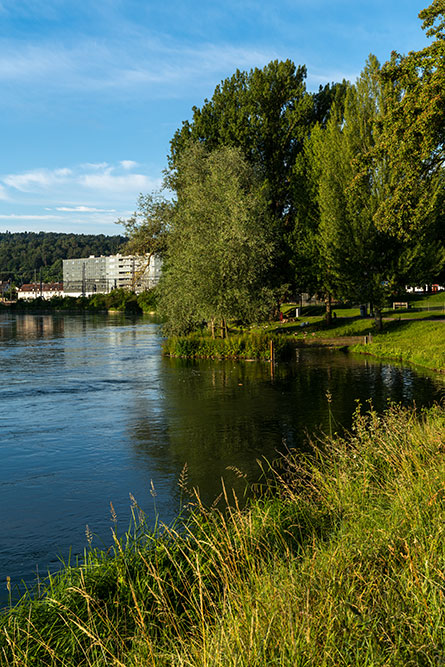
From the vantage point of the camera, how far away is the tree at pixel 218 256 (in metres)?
A: 44.5

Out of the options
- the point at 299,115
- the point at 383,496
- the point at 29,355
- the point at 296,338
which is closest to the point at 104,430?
the point at 383,496

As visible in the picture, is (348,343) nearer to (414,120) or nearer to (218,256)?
(218,256)

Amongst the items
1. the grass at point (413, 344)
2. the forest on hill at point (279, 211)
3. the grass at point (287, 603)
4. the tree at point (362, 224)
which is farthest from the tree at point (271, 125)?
the grass at point (287, 603)

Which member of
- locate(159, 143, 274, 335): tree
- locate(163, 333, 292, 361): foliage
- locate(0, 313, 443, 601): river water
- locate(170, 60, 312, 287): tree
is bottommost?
locate(0, 313, 443, 601): river water

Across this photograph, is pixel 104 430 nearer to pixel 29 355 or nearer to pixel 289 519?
pixel 289 519

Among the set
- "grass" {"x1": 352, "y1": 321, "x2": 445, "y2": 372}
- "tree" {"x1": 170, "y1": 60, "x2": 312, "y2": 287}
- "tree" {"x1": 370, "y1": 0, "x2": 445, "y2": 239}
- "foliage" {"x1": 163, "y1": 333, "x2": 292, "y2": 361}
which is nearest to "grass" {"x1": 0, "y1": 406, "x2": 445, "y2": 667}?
"tree" {"x1": 370, "y1": 0, "x2": 445, "y2": 239}

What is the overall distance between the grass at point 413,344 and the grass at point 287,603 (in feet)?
95.6

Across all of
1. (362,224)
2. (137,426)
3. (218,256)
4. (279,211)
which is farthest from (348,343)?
(137,426)

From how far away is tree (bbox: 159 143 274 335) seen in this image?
1752 inches

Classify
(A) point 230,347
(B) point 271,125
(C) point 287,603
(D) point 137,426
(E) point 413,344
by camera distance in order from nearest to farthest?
(C) point 287,603
(D) point 137,426
(E) point 413,344
(A) point 230,347
(B) point 271,125

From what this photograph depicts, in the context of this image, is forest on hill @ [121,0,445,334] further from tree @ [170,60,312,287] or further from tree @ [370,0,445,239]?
tree @ [370,0,445,239]

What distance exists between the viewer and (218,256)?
146 feet

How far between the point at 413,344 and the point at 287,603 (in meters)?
40.4

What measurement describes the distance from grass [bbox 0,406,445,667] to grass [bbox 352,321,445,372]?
2914 cm
